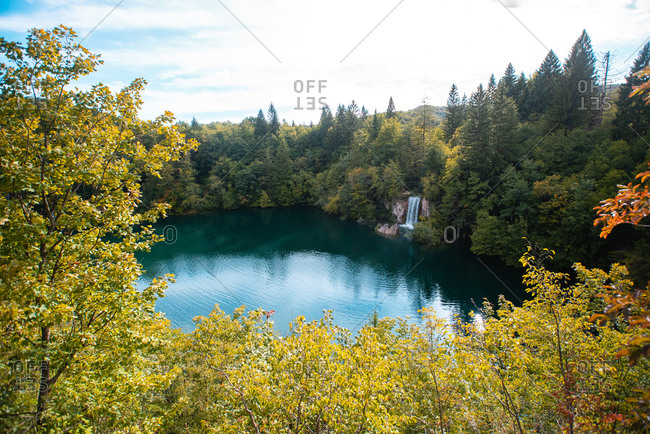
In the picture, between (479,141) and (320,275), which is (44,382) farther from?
(479,141)

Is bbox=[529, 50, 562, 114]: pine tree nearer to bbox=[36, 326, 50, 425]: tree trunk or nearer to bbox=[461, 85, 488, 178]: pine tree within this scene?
bbox=[461, 85, 488, 178]: pine tree

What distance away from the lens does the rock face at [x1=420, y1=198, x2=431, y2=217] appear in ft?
122

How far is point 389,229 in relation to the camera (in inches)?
1558

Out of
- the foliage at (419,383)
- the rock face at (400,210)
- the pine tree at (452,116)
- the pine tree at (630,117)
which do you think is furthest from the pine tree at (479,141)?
the foliage at (419,383)

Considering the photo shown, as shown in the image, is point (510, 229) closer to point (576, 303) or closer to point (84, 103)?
point (576, 303)

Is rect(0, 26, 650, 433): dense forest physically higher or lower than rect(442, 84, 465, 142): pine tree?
lower

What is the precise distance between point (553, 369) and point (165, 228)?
46.8m

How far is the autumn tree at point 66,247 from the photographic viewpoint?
4.36 meters

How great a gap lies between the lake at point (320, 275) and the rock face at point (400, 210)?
13.3 ft

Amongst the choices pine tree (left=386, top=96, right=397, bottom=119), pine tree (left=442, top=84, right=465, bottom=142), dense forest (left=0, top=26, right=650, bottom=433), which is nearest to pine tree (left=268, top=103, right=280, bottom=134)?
pine tree (left=386, top=96, right=397, bottom=119)

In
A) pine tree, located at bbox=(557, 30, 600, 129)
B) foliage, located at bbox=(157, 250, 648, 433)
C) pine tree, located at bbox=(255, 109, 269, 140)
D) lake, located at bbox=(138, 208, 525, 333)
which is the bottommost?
lake, located at bbox=(138, 208, 525, 333)

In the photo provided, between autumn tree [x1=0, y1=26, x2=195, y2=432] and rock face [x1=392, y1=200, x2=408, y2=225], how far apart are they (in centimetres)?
3665

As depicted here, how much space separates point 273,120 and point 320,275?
52.6 m

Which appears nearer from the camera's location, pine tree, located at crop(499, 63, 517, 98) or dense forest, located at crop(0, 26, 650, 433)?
dense forest, located at crop(0, 26, 650, 433)
